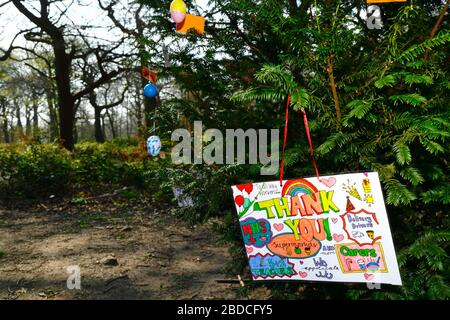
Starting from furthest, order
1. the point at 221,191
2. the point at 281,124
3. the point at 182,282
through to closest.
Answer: the point at 182,282
the point at 221,191
the point at 281,124

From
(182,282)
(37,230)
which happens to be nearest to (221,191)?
(182,282)

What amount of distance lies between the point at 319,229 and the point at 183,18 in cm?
141

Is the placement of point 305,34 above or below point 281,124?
above

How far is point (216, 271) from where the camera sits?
4566 millimetres

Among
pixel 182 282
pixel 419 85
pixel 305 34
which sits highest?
pixel 305 34

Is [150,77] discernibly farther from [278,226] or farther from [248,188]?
[278,226]

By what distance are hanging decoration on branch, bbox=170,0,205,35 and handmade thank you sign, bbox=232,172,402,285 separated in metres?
0.99

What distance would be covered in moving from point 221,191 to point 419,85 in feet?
4.19

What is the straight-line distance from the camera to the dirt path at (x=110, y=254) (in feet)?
13.0

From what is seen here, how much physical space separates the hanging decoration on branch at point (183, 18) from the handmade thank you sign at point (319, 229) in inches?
39.0

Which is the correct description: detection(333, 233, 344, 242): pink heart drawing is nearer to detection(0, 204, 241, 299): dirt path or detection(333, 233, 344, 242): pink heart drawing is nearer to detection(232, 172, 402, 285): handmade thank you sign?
detection(232, 172, 402, 285): handmade thank you sign

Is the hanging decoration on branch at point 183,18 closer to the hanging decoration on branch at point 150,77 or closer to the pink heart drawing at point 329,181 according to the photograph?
the hanging decoration on branch at point 150,77
